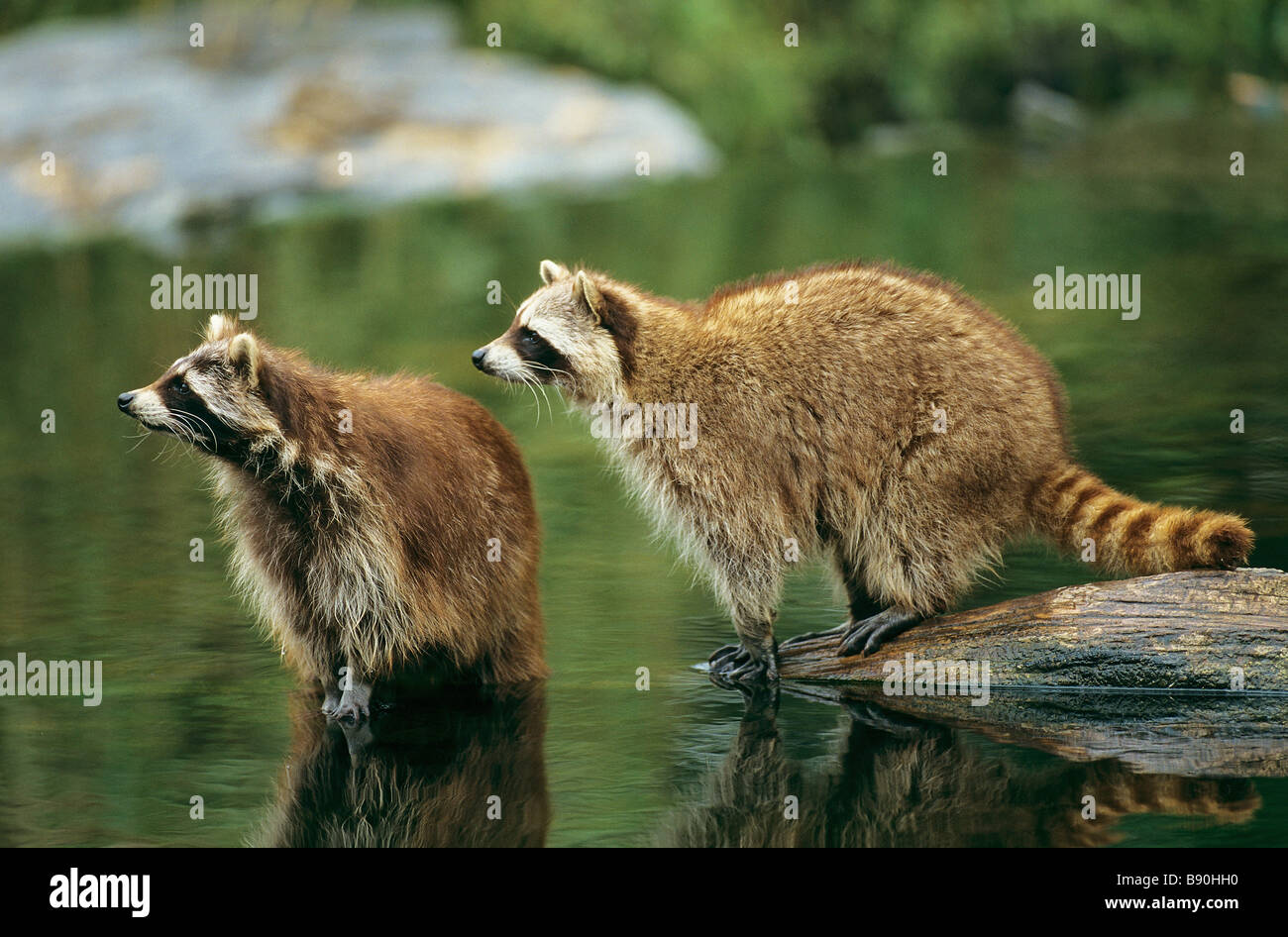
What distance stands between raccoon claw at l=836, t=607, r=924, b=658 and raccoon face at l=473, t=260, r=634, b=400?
1318mm

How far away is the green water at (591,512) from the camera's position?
5777 mm

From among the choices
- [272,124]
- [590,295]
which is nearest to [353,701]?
[590,295]

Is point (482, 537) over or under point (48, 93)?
under

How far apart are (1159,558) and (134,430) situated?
329 inches

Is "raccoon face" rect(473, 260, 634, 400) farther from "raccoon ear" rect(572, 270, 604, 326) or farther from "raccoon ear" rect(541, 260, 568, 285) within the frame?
"raccoon ear" rect(541, 260, 568, 285)

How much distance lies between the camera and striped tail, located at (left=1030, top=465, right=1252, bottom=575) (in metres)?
6.16

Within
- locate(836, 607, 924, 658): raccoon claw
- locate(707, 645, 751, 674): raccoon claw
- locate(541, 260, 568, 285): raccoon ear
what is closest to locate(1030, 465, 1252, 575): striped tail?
locate(836, 607, 924, 658): raccoon claw

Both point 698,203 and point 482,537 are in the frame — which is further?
point 698,203

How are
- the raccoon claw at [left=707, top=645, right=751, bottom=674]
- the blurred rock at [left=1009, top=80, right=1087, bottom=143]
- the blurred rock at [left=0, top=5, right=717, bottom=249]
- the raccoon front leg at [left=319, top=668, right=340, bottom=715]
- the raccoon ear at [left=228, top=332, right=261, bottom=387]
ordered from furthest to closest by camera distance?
the blurred rock at [left=1009, top=80, right=1087, bottom=143] → the blurred rock at [left=0, top=5, right=717, bottom=249] → the raccoon claw at [left=707, top=645, right=751, bottom=674] → the raccoon front leg at [left=319, top=668, right=340, bottom=715] → the raccoon ear at [left=228, top=332, right=261, bottom=387]

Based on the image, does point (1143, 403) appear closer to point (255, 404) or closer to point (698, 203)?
point (255, 404)

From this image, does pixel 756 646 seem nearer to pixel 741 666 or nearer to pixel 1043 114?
pixel 741 666

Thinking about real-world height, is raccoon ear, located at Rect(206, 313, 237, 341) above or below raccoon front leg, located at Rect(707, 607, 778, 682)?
above

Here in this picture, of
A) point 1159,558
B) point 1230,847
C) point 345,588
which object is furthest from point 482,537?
point 1230,847

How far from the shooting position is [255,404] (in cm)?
610
